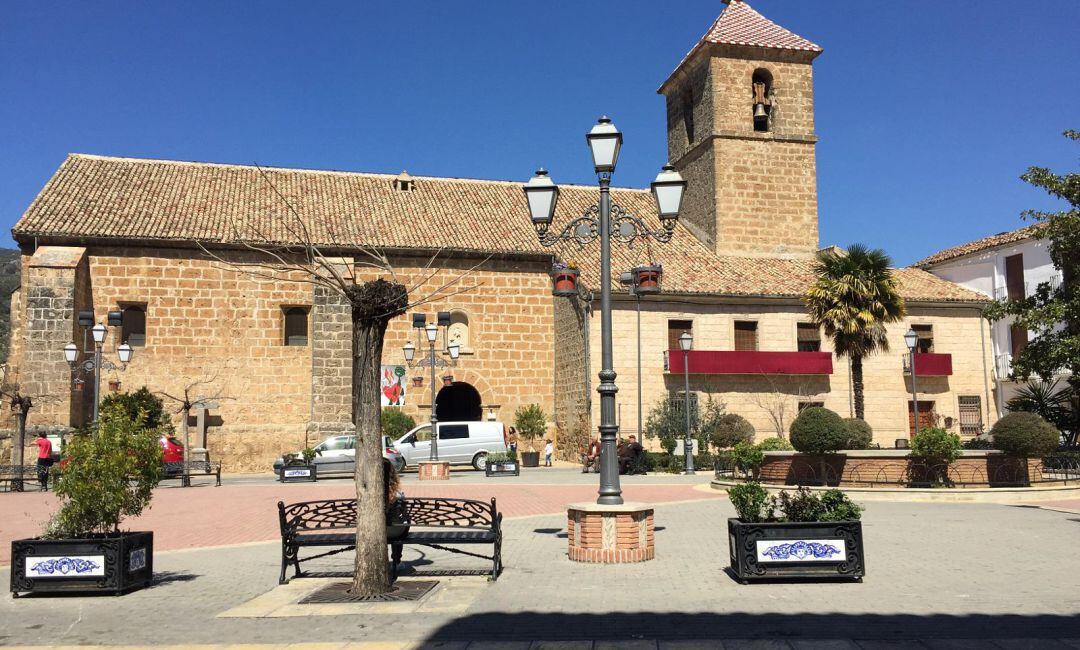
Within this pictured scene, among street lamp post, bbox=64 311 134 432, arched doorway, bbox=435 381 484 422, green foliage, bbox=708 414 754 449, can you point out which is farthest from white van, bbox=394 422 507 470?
street lamp post, bbox=64 311 134 432

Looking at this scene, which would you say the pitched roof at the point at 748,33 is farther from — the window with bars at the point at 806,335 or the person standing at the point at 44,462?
the person standing at the point at 44,462

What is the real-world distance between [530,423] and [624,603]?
74.8 feet

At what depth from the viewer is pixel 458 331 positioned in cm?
3078

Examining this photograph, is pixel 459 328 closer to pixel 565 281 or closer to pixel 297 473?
pixel 297 473

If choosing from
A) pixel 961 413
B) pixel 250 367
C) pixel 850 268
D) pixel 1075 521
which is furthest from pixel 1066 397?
pixel 250 367

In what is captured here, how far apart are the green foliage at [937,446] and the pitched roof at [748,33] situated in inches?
811

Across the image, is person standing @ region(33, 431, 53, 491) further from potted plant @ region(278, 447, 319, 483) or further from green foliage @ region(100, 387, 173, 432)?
potted plant @ region(278, 447, 319, 483)

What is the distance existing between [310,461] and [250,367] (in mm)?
6762

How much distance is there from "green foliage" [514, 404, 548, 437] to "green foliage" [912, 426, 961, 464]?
15.9 m

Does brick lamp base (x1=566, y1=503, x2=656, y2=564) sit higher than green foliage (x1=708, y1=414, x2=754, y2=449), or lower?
lower

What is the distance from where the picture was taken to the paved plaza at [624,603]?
5.83 metres

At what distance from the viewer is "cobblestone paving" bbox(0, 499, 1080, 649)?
19.0 feet

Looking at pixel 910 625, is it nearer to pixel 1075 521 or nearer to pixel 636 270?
pixel 636 270

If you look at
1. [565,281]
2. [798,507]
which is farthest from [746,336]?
[798,507]
